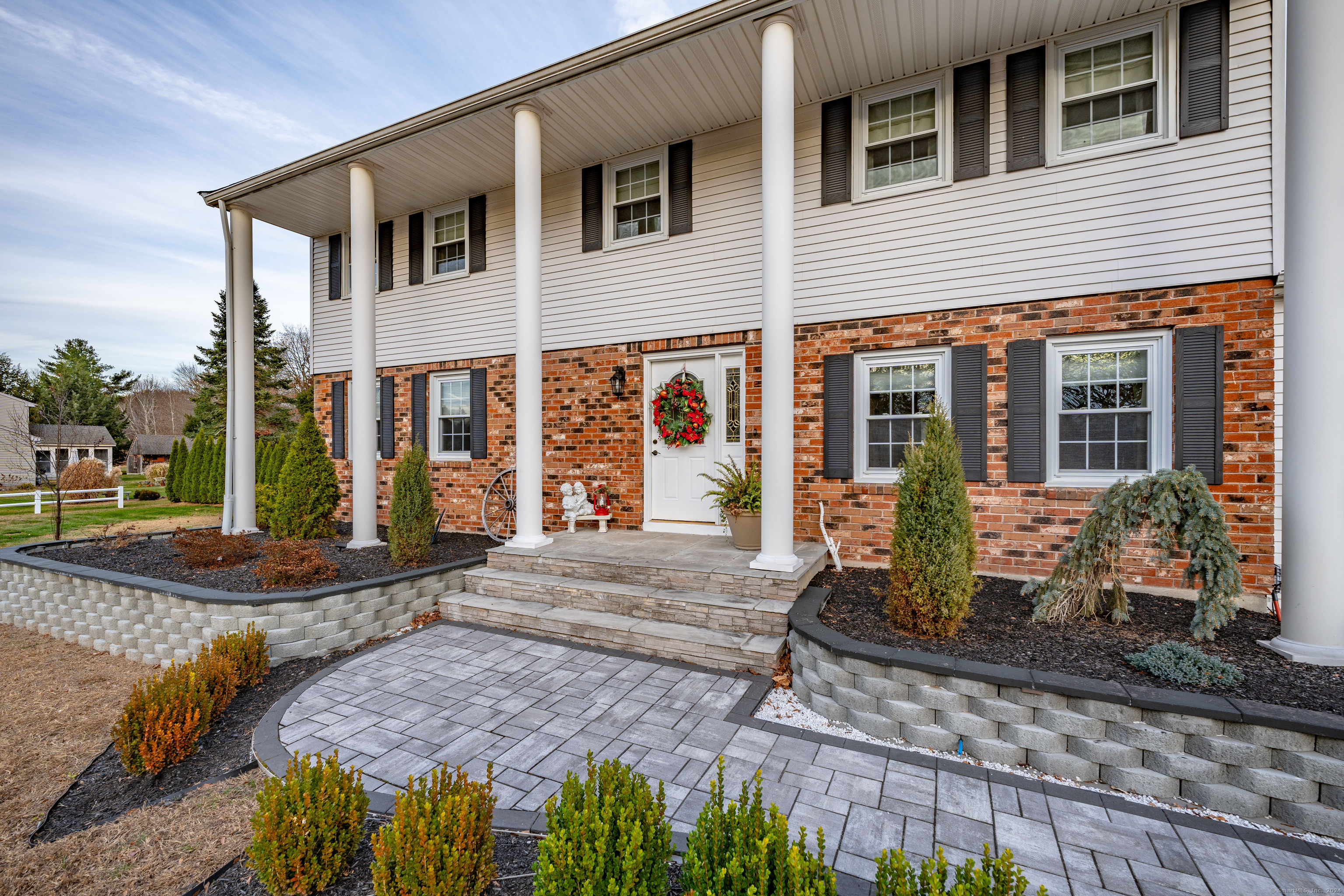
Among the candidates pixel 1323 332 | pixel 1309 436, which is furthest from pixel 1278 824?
pixel 1323 332

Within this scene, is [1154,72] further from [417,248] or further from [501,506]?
[417,248]

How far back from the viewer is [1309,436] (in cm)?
294

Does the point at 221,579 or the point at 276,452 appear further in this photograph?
the point at 276,452

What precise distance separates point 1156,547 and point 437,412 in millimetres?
7857

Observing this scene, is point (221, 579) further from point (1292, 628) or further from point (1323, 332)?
point (1323, 332)

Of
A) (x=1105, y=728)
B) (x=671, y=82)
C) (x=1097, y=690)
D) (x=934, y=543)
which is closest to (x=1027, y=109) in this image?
(x=671, y=82)

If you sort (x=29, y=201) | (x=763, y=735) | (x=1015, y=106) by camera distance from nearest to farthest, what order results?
(x=763, y=735) → (x=1015, y=106) → (x=29, y=201)

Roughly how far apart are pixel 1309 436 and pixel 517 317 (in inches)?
215

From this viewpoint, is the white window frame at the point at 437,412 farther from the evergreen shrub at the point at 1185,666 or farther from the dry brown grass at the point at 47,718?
the evergreen shrub at the point at 1185,666

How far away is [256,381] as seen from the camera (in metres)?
21.9

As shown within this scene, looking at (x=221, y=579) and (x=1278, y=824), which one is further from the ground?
(x=221, y=579)

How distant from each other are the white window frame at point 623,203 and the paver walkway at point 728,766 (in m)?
4.61

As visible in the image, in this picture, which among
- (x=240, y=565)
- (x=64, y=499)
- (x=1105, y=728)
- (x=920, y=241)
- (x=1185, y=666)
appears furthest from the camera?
(x=64, y=499)

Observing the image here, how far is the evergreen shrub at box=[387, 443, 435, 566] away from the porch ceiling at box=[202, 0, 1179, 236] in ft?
11.7
